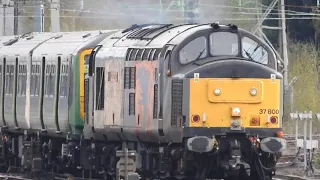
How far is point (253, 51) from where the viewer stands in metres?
20.5

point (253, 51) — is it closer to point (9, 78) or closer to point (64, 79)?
point (64, 79)

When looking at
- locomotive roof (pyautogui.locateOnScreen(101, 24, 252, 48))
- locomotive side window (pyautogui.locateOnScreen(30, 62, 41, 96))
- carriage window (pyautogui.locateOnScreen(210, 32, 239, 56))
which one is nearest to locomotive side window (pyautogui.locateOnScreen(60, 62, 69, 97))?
locomotive roof (pyautogui.locateOnScreen(101, 24, 252, 48))

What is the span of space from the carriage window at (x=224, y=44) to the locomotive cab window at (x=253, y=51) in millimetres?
158

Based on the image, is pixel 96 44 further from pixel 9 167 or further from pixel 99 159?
pixel 9 167

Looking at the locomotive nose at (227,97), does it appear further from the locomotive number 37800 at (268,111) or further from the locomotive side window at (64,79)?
the locomotive side window at (64,79)

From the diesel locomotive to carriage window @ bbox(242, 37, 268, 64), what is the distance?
18 mm

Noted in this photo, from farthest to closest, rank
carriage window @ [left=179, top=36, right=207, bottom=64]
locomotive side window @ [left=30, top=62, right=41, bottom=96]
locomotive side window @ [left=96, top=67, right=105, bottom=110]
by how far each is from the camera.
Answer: locomotive side window @ [left=30, top=62, right=41, bottom=96]
locomotive side window @ [left=96, top=67, right=105, bottom=110]
carriage window @ [left=179, top=36, right=207, bottom=64]

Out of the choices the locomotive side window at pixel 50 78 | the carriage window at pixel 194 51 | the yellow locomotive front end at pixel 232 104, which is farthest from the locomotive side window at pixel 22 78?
the yellow locomotive front end at pixel 232 104

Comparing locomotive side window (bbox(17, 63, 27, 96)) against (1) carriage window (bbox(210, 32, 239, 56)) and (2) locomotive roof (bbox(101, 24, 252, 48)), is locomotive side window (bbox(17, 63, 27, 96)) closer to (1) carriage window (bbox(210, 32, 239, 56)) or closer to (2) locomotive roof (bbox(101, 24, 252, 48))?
(2) locomotive roof (bbox(101, 24, 252, 48))

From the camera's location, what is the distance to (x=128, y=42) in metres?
22.7

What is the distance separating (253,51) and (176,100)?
1716 mm

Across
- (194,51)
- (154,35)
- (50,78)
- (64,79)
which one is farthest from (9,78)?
(194,51)

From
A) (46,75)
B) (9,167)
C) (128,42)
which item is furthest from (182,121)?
(9,167)

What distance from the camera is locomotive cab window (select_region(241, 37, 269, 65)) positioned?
67.0 feet
